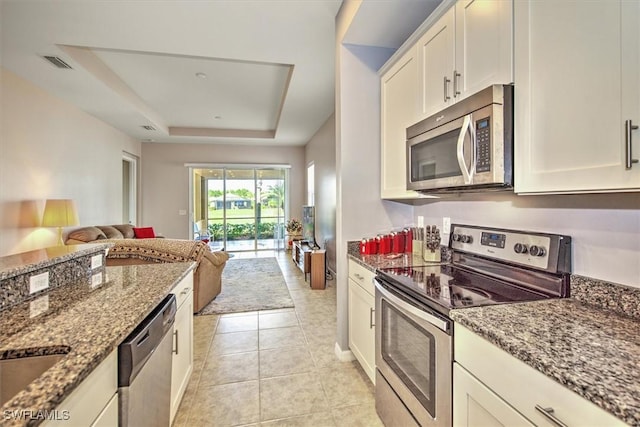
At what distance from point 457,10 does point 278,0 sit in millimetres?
1287

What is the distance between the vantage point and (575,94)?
977 mm

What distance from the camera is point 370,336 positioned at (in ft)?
6.45

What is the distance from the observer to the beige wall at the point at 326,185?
15.9ft

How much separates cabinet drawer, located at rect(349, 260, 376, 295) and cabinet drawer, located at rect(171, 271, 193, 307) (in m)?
1.20

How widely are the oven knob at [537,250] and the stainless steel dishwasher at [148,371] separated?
5.62 feet

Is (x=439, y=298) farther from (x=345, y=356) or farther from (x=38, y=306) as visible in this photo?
(x=38, y=306)

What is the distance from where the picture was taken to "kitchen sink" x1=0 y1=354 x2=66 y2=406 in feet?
2.89

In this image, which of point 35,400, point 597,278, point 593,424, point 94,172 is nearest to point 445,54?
point 597,278

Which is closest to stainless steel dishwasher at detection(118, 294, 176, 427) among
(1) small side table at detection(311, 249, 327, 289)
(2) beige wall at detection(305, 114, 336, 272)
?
(1) small side table at detection(311, 249, 327, 289)

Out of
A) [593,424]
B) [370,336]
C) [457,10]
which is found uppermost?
[457,10]

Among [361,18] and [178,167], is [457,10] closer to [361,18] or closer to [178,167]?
[361,18]

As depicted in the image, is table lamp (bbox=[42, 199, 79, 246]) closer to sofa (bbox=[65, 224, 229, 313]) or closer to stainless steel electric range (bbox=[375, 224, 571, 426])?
sofa (bbox=[65, 224, 229, 313])

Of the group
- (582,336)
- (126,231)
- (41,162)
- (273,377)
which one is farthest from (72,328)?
(126,231)

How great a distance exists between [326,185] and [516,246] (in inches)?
158
